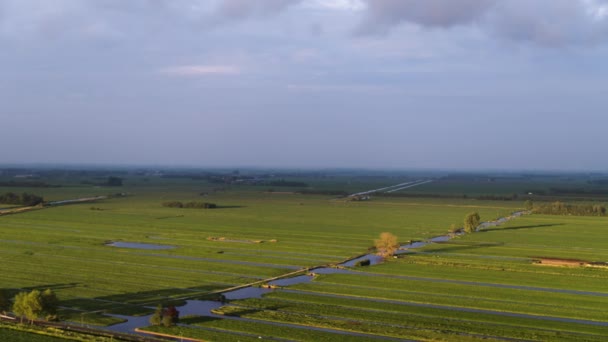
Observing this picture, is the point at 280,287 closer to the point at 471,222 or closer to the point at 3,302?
the point at 3,302

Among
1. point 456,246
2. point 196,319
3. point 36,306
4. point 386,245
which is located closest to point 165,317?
point 196,319

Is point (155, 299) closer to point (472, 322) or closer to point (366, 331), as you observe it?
point (366, 331)

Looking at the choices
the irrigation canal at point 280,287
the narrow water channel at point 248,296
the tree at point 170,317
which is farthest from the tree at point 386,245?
the tree at point 170,317

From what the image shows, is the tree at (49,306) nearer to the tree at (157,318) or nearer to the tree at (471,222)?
the tree at (157,318)

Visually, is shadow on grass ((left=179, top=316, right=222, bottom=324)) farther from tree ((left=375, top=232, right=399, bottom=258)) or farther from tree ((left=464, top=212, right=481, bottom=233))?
tree ((left=464, top=212, right=481, bottom=233))

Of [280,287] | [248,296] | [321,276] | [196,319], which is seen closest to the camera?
[196,319]
